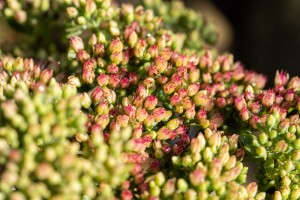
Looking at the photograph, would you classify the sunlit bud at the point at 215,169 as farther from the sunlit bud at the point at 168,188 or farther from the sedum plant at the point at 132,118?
the sunlit bud at the point at 168,188

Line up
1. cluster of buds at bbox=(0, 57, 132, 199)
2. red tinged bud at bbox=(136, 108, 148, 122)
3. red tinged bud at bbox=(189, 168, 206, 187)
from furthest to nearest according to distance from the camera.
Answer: red tinged bud at bbox=(136, 108, 148, 122) < red tinged bud at bbox=(189, 168, 206, 187) < cluster of buds at bbox=(0, 57, 132, 199)

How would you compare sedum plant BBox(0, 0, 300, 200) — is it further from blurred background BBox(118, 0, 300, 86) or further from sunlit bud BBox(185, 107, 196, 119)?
blurred background BBox(118, 0, 300, 86)

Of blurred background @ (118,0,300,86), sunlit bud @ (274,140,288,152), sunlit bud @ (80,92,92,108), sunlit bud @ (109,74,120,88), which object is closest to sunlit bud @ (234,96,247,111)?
sunlit bud @ (274,140,288,152)

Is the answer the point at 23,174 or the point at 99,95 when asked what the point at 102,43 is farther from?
the point at 23,174

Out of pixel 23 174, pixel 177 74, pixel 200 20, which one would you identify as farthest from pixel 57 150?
pixel 200 20

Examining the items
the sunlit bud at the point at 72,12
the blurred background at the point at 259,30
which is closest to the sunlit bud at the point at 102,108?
the sunlit bud at the point at 72,12

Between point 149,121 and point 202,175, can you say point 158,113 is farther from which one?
point 202,175

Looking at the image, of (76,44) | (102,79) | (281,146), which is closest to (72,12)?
(76,44)
